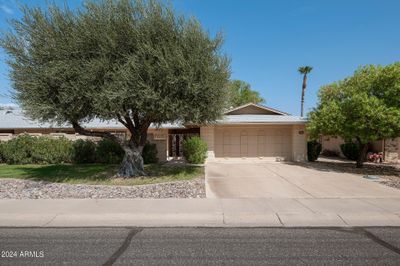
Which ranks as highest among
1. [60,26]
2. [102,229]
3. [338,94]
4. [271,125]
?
[60,26]

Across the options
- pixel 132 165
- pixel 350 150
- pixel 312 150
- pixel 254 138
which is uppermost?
pixel 254 138

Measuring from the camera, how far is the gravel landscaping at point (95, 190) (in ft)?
32.9

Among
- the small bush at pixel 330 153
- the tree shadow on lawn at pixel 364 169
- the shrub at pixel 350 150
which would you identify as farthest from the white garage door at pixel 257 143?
the small bush at pixel 330 153

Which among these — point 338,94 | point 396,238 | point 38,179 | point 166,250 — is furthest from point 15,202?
point 338,94

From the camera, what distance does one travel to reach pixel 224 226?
22.8ft

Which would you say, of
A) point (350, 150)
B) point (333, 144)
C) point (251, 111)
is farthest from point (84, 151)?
point (333, 144)

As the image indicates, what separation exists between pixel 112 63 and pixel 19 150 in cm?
1110

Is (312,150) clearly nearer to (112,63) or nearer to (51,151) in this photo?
(112,63)

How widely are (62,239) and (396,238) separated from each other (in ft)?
20.6

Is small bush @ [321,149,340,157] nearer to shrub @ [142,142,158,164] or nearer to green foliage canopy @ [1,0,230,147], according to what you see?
shrub @ [142,142,158,164]

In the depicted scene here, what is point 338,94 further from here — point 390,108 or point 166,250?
point 166,250

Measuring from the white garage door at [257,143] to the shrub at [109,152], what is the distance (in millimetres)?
6536

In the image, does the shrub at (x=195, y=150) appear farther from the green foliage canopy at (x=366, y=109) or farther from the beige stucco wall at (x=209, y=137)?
the green foliage canopy at (x=366, y=109)

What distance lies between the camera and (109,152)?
1898cm
